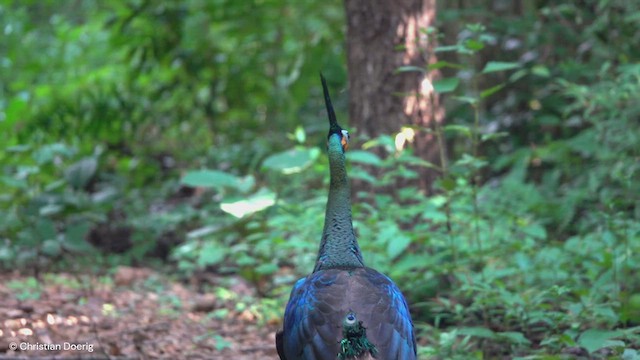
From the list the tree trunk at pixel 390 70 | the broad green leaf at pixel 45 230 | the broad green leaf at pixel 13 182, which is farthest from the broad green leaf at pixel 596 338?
the broad green leaf at pixel 13 182

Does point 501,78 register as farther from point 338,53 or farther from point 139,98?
point 139,98

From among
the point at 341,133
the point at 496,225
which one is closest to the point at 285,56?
Answer: the point at 496,225

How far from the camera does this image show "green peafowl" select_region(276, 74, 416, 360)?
3.09 metres

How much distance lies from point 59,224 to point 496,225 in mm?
4087

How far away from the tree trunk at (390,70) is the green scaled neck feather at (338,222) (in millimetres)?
1658

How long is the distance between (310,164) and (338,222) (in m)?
2.06

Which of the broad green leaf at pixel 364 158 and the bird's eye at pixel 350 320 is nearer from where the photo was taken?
the bird's eye at pixel 350 320

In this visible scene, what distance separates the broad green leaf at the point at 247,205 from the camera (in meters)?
4.89

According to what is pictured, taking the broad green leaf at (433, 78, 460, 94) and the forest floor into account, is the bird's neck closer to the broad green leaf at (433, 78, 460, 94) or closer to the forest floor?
the broad green leaf at (433, 78, 460, 94)

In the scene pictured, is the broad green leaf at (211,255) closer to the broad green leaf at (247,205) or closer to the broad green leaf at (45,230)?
the broad green leaf at (247,205)

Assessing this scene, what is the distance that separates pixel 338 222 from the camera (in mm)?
3947

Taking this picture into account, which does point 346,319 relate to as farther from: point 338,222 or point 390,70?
point 390,70

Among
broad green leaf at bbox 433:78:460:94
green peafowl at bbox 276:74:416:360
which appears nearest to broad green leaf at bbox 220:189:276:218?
green peafowl at bbox 276:74:416:360

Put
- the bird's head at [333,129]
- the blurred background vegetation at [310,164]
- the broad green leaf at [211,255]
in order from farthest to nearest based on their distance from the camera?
1. the broad green leaf at [211,255]
2. the blurred background vegetation at [310,164]
3. the bird's head at [333,129]
